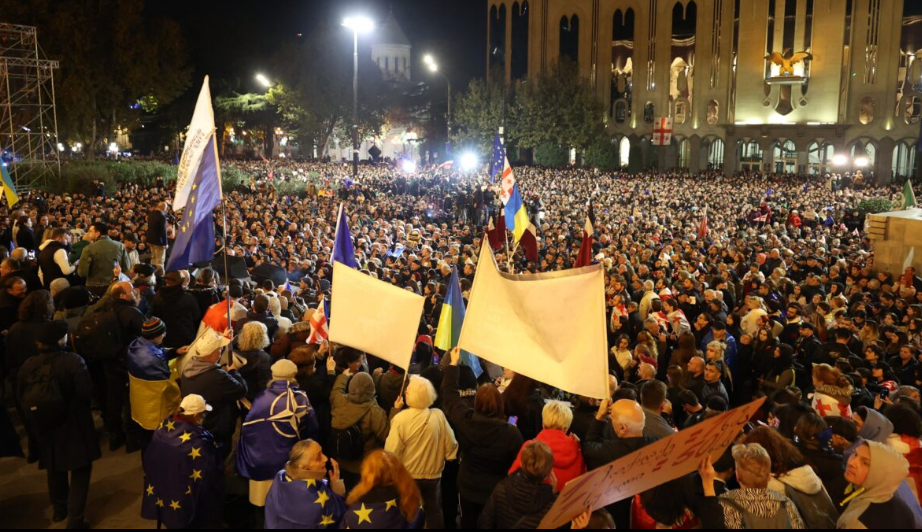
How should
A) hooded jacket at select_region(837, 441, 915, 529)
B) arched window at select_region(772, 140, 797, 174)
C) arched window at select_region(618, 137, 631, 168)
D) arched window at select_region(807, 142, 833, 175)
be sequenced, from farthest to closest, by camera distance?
arched window at select_region(618, 137, 631, 168), arched window at select_region(772, 140, 797, 174), arched window at select_region(807, 142, 833, 175), hooded jacket at select_region(837, 441, 915, 529)

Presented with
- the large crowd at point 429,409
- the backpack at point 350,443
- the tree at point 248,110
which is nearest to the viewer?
the large crowd at point 429,409

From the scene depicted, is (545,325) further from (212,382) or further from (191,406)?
(212,382)

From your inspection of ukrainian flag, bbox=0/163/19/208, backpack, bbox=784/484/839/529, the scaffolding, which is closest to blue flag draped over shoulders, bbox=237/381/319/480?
backpack, bbox=784/484/839/529

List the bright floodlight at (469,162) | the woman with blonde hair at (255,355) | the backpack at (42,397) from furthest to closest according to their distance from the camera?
1. the bright floodlight at (469,162)
2. the woman with blonde hair at (255,355)
3. the backpack at (42,397)

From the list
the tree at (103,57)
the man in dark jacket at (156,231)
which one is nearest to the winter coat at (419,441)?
the man in dark jacket at (156,231)

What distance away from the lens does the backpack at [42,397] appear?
514 cm

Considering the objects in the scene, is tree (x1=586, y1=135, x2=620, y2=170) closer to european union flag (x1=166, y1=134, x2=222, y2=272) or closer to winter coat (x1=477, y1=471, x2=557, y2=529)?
european union flag (x1=166, y1=134, x2=222, y2=272)

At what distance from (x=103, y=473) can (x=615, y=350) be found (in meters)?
4.97

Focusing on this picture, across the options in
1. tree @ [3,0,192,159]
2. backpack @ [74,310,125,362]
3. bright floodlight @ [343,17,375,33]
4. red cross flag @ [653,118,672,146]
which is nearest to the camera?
backpack @ [74,310,125,362]

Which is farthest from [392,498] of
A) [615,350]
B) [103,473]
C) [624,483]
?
[615,350]

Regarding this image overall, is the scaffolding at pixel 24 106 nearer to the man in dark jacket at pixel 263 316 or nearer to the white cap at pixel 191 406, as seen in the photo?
the man in dark jacket at pixel 263 316

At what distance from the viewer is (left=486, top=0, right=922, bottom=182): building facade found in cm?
4756

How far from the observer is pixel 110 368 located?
259 inches

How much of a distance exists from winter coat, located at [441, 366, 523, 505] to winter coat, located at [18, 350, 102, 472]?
2.66 meters
